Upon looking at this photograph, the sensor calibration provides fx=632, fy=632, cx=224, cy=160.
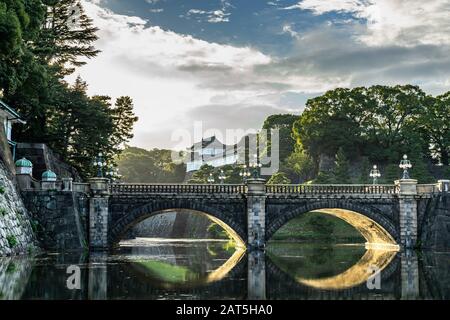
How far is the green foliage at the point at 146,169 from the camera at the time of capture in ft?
436

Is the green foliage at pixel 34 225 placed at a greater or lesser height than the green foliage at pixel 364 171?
lesser

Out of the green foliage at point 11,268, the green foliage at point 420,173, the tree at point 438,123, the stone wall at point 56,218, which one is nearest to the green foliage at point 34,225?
the stone wall at point 56,218

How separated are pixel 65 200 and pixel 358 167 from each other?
52.3 metres

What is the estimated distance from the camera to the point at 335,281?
26.2 metres

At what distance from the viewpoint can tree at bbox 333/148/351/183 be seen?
79.9 meters

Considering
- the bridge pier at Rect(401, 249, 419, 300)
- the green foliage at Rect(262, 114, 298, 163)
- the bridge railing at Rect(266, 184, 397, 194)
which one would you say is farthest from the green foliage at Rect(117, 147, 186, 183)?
the bridge pier at Rect(401, 249, 419, 300)

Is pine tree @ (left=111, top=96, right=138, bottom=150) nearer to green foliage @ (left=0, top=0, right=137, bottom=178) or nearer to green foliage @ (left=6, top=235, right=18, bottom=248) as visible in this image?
green foliage @ (left=0, top=0, right=137, bottom=178)

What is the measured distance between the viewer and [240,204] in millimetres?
49750

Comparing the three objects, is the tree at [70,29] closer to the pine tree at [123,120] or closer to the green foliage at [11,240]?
the pine tree at [123,120]

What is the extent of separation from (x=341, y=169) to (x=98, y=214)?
137ft

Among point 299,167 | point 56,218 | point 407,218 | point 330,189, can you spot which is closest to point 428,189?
point 407,218

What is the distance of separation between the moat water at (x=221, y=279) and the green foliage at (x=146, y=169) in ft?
313

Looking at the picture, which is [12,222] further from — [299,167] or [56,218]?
[299,167]

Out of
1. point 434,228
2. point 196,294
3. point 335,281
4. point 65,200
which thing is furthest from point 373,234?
point 196,294
